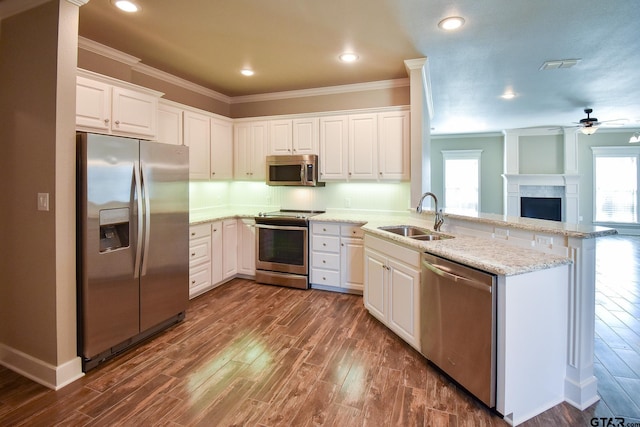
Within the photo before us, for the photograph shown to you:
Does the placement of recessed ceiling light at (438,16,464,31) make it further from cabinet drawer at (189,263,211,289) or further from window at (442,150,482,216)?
window at (442,150,482,216)

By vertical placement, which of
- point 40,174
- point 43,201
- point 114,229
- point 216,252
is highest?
point 40,174

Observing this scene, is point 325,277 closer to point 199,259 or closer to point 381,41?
point 199,259

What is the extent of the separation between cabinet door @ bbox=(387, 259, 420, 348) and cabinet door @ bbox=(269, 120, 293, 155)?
96.2 inches

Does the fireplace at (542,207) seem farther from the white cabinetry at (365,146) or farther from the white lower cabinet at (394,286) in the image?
the white lower cabinet at (394,286)

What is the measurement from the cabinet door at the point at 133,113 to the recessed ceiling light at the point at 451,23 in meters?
2.82

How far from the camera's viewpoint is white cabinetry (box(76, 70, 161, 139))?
9.03ft

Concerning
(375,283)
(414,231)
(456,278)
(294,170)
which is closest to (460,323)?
(456,278)

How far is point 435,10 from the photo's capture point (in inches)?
101

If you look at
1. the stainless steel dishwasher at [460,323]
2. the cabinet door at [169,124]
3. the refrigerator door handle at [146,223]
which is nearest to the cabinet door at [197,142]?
the cabinet door at [169,124]

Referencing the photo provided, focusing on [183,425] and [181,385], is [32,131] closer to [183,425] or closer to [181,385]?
[181,385]

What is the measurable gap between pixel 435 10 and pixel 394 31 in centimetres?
44

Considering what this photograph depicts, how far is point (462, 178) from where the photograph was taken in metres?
8.87

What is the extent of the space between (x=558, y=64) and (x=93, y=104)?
4.76 m

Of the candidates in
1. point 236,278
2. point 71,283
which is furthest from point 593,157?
point 71,283
